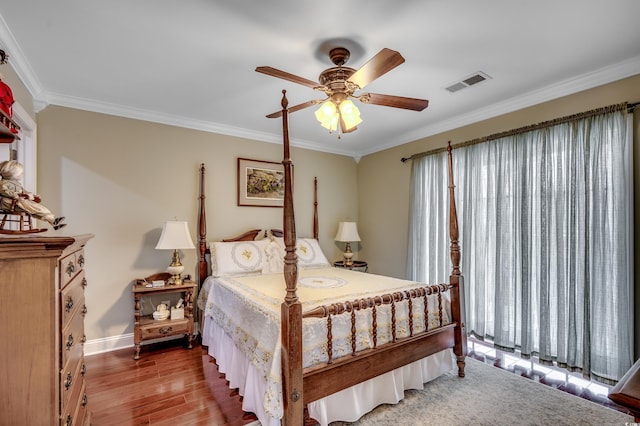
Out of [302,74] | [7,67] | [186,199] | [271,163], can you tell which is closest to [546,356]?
[302,74]

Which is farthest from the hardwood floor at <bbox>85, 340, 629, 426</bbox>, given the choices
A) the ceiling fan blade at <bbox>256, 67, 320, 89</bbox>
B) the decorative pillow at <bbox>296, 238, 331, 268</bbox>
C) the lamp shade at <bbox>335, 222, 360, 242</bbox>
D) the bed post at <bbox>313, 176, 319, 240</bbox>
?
the ceiling fan blade at <bbox>256, 67, 320, 89</bbox>

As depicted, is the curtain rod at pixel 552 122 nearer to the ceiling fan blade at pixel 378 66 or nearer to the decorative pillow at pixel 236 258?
the ceiling fan blade at pixel 378 66

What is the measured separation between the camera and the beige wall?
302 centimetres

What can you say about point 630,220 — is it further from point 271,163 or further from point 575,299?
point 271,163

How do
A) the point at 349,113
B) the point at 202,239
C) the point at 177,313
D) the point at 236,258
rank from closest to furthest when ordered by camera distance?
1. the point at 349,113
2. the point at 177,313
3. the point at 236,258
4. the point at 202,239

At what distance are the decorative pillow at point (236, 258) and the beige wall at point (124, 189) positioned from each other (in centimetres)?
32

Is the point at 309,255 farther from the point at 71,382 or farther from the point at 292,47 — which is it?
the point at 71,382

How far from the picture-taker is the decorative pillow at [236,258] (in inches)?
134

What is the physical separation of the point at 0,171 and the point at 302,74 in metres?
1.97

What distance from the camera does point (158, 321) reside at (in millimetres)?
3143

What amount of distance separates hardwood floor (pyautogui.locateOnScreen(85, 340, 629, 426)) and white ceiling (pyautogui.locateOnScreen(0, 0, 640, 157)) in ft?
8.15

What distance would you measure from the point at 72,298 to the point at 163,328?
1.85 m

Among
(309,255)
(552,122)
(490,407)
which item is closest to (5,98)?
(309,255)

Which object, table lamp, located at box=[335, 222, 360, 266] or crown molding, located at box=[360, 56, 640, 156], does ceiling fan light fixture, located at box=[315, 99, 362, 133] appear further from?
table lamp, located at box=[335, 222, 360, 266]
